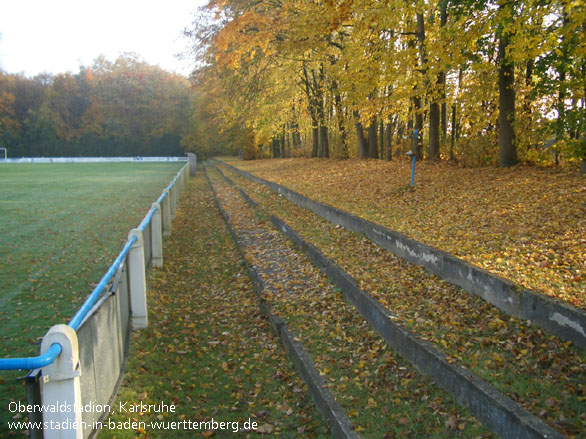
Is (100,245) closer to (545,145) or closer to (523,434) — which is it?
(523,434)

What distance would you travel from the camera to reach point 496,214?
870 centimetres

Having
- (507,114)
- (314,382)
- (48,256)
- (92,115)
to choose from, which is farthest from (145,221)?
(92,115)

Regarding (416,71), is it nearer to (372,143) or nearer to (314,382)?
(372,143)

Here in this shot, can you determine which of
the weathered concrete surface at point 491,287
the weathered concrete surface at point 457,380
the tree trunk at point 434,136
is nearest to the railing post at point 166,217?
the weathered concrete surface at point 491,287

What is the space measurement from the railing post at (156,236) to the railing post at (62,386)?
6317 mm

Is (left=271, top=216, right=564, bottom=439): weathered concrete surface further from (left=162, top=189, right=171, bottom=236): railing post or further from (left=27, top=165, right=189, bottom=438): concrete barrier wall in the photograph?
(left=162, top=189, right=171, bottom=236): railing post

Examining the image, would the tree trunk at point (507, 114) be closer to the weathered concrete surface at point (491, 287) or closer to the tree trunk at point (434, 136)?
the tree trunk at point (434, 136)

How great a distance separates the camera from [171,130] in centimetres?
8125

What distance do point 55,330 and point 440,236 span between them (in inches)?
250

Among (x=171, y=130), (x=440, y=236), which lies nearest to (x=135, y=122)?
(x=171, y=130)

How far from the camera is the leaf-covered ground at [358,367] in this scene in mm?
3930

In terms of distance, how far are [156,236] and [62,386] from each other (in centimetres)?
666

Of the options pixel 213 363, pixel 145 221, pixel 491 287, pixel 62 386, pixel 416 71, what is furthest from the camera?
pixel 416 71

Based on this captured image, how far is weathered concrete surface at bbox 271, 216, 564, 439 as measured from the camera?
10.9 feet
